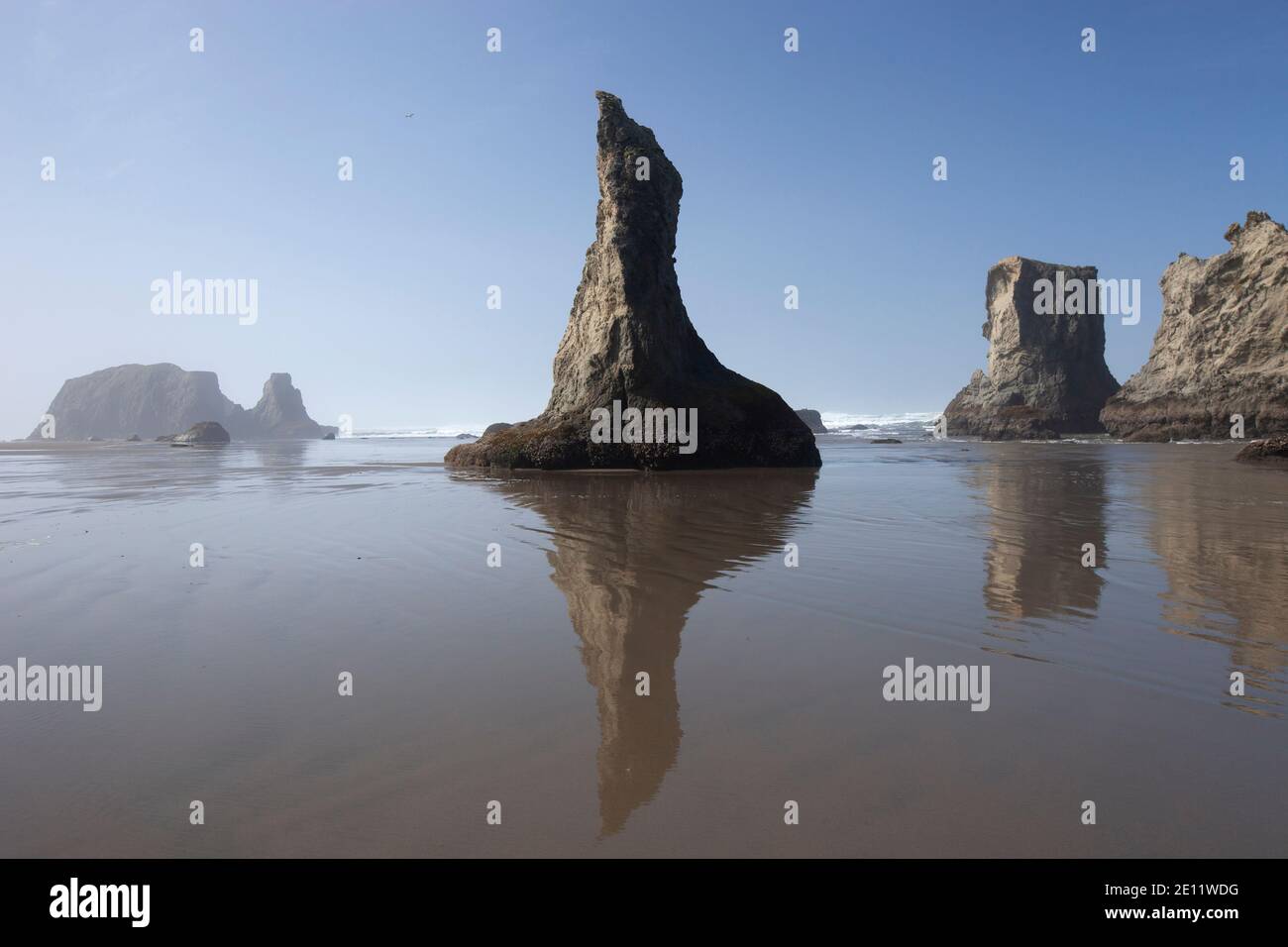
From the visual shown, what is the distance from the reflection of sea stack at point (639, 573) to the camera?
303cm

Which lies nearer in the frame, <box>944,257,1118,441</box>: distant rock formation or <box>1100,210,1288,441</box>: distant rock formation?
<box>1100,210,1288,441</box>: distant rock formation

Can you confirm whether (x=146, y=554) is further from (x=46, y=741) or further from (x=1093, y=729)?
(x=1093, y=729)

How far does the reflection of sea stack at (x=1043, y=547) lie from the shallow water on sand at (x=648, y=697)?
0.24 feet

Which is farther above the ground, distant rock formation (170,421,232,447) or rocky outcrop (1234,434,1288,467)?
distant rock formation (170,421,232,447)

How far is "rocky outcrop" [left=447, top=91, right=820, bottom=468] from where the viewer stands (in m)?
22.9

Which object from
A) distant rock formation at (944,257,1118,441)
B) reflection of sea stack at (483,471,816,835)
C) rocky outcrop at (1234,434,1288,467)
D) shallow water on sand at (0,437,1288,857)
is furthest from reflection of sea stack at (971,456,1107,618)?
distant rock formation at (944,257,1118,441)

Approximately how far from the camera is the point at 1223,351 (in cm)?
5169

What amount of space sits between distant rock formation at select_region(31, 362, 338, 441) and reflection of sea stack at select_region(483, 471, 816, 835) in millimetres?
162645

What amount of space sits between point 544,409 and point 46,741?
76.2ft

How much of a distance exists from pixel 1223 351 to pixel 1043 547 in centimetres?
5959

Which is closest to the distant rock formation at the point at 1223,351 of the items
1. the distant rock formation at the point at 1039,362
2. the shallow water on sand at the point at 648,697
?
the distant rock formation at the point at 1039,362

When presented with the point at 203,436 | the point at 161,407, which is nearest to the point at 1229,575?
the point at 203,436

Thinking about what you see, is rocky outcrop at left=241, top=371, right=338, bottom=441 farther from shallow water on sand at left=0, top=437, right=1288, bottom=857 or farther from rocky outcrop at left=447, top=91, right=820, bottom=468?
shallow water on sand at left=0, top=437, right=1288, bottom=857

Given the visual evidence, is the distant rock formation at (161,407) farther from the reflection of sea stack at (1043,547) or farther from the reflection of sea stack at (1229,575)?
the reflection of sea stack at (1229,575)
